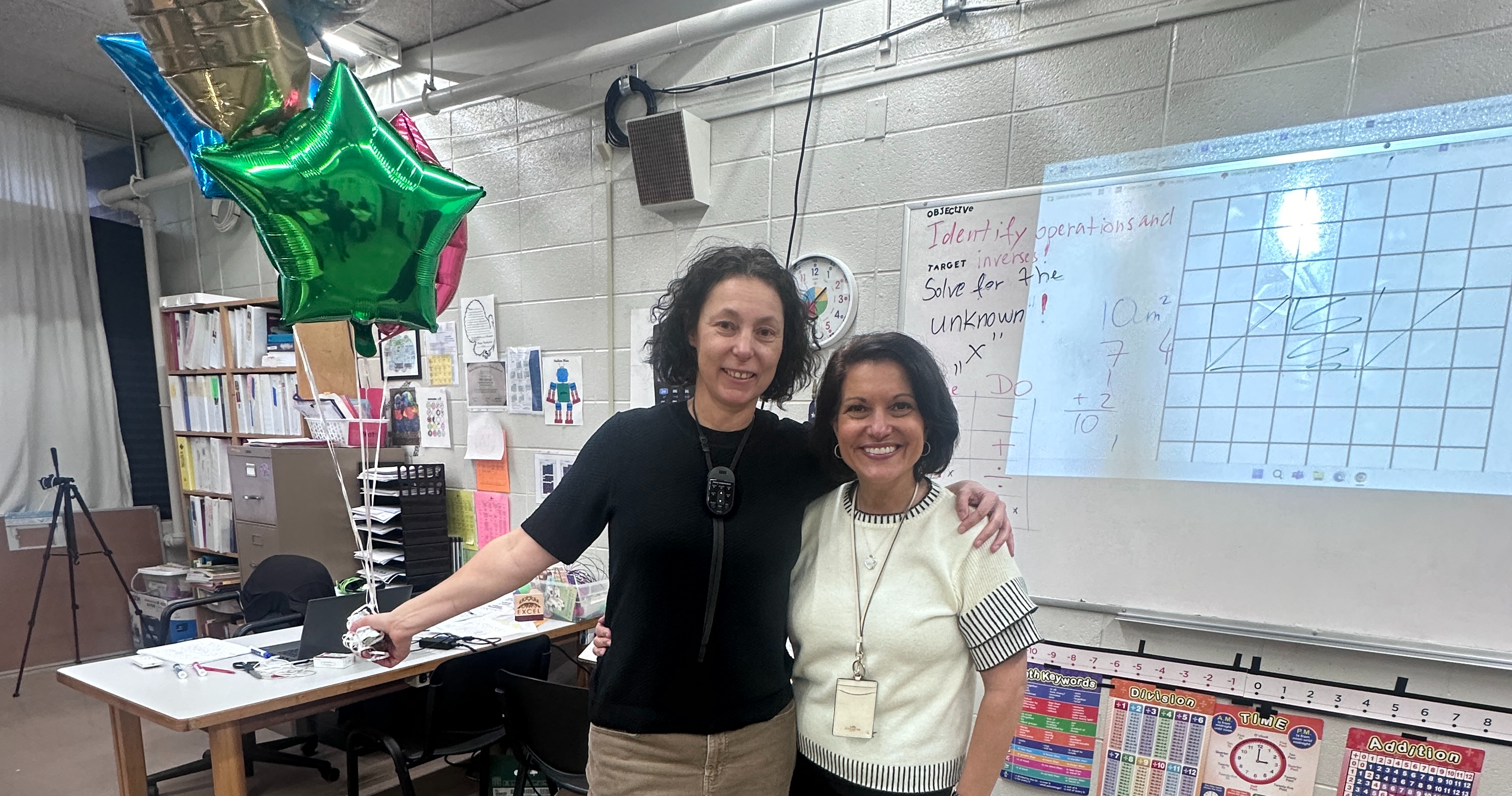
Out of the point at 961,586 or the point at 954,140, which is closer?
the point at 961,586

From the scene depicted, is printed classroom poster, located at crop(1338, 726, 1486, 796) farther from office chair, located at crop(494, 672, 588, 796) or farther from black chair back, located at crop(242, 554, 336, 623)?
black chair back, located at crop(242, 554, 336, 623)

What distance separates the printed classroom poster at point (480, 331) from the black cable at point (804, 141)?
1401mm

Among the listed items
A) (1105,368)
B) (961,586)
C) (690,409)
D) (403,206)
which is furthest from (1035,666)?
(403,206)

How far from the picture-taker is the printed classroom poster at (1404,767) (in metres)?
1.52

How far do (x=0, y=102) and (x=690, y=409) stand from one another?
189 inches

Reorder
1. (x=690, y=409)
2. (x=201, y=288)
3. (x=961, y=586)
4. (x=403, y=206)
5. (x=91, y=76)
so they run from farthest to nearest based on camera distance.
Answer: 1. (x=201, y=288)
2. (x=91, y=76)
3. (x=403, y=206)
4. (x=690, y=409)
5. (x=961, y=586)

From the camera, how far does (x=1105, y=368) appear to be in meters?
1.80

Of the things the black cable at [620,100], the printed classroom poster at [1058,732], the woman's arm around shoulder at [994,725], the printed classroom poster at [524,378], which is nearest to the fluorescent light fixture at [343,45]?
the black cable at [620,100]

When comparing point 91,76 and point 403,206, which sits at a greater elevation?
point 91,76

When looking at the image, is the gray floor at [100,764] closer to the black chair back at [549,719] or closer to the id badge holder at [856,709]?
the black chair back at [549,719]

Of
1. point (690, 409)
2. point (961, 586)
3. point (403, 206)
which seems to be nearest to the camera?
point (961, 586)

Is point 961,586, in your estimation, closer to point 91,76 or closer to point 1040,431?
point 1040,431

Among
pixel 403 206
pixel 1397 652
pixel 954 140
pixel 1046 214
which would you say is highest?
pixel 954 140

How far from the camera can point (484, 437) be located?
9.43 ft
